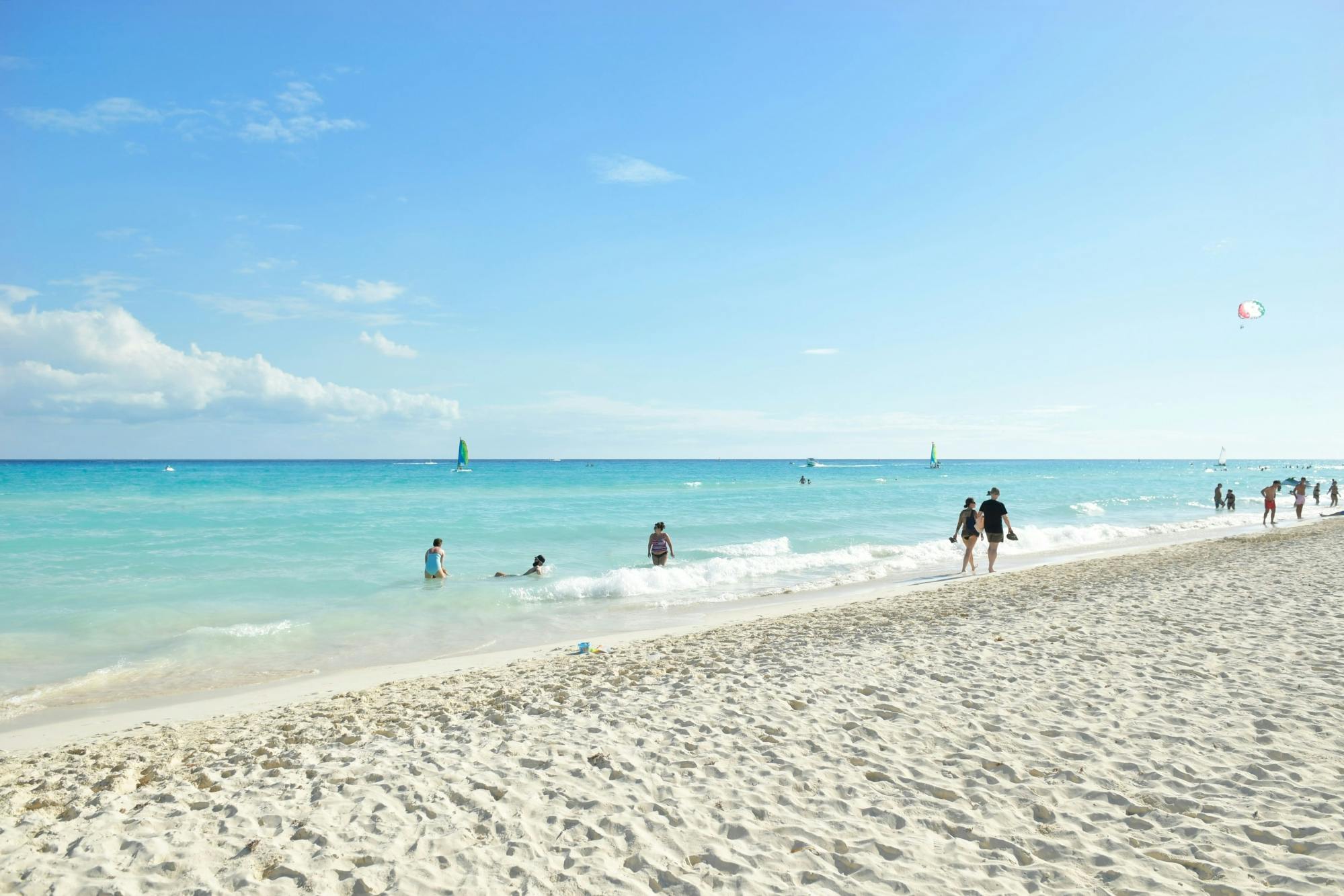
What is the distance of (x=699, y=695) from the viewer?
677 cm

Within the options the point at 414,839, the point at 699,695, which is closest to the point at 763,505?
the point at 699,695

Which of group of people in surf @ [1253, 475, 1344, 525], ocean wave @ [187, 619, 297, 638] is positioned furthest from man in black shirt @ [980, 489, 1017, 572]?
group of people in surf @ [1253, 475, 1344, 525]

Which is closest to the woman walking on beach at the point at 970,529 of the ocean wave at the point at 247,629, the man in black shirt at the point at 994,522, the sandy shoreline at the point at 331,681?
the man in black shirt at the point at 994,522

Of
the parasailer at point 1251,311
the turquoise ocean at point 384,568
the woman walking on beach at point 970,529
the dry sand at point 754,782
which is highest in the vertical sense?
the parasailer at point 1251,311

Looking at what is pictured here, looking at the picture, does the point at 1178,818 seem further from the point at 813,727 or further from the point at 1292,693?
the point at 1292,693

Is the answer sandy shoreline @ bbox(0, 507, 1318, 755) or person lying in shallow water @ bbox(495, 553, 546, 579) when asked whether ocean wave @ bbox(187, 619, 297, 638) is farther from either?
person lying in shallow water @ bbox(495, 553, 546, 579)

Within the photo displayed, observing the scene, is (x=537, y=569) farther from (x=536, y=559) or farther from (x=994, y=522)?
(x=994, y=522)

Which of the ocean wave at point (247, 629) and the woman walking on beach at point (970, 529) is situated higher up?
the woman walking on beach at point (970, 529)

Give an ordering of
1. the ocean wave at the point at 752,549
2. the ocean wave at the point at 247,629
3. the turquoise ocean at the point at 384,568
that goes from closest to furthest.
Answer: the turquoise ocean at the point at 384,568
the ocean wave at the point at 247,629
the ocean wave at the point at 752,549

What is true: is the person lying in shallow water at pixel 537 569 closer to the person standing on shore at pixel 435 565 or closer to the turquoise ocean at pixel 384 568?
the turquoise ocean at pixel 384 568

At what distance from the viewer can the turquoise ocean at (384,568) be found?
10266 mm

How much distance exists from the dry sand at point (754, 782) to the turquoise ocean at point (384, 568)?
3717 mm

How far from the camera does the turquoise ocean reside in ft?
33.7

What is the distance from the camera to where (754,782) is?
4.80 m
